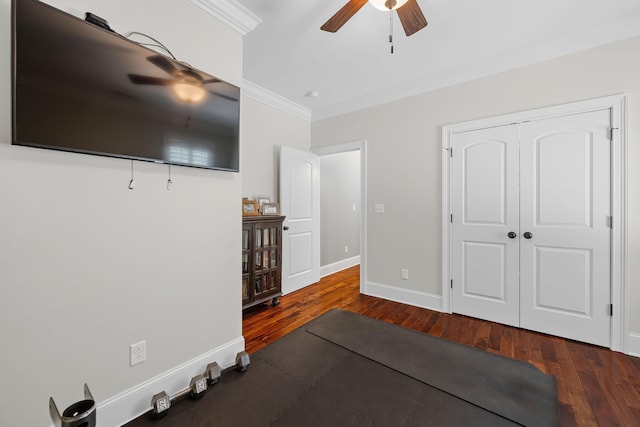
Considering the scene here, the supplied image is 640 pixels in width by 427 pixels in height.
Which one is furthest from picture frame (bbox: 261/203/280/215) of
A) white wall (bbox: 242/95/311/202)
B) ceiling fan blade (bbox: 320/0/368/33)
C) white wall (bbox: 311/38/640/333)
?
ceiling fan blade (bbox: 320/0/368/33)

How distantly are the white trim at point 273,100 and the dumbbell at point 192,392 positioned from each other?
2.85 metres

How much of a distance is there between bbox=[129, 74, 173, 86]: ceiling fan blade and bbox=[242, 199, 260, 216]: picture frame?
1596mm

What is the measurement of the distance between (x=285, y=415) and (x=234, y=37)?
256 cm

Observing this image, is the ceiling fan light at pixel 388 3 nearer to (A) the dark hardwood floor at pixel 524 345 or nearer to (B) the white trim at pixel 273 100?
(B) the white trim at pixel 273 100

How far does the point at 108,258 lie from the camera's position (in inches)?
53.9

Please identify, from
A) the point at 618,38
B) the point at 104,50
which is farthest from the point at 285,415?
the point at 618,38

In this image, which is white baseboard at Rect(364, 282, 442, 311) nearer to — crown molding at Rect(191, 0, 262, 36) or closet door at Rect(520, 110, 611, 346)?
closet door at Rect(520, 110, 611, 346)

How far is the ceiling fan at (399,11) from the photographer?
152 centimetres

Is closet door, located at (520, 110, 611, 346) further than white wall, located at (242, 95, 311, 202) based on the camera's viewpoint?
No

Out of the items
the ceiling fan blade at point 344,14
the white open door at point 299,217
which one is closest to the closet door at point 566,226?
the ceiling fan blade at point 344,14

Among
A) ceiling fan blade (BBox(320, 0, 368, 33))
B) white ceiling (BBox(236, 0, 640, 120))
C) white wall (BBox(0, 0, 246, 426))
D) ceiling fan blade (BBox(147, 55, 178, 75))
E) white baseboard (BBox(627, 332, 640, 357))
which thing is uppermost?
white ceiling (BBox(236, 0, 640, 120))

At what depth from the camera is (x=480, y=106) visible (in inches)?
107

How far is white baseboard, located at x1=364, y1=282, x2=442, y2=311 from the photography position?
2.99 metres

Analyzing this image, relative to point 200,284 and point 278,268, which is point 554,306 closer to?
point 278,268
